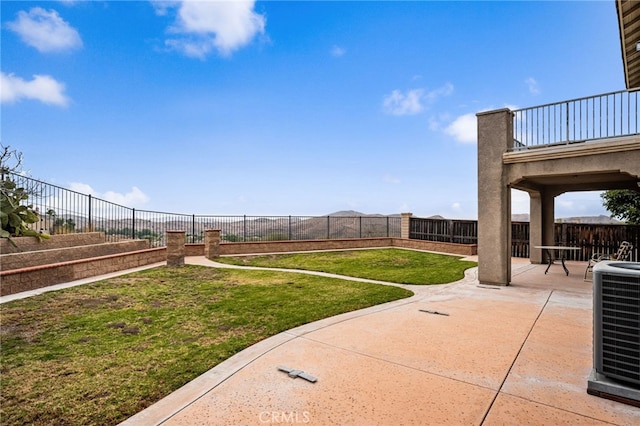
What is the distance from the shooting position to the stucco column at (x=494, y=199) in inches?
332

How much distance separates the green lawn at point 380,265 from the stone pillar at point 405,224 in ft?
13.4

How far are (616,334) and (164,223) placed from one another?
1618 centimetres

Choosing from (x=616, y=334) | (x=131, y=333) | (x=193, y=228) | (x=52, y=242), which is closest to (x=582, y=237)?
(x=616, y=334)

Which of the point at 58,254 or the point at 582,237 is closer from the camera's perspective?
the point at 58,254

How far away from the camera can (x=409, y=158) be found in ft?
67.8

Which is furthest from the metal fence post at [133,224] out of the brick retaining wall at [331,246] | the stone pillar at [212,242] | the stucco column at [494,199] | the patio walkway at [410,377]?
the stucco column at [494,199]

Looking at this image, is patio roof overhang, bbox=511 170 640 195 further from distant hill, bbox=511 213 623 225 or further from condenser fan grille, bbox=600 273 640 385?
condenser fan grille, bbox=600 273 640 385

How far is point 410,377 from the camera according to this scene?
10.7ft

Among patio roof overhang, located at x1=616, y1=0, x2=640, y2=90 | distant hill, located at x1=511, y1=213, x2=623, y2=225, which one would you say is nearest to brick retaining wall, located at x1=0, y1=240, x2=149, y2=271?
patio roof overhang, located at x1=616, y1=0, x2=640, y2=90

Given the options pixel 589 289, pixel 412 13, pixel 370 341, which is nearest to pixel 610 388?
pixel 370 341

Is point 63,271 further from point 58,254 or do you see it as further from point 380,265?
point 380,265

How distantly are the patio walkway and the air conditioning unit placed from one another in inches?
7.1

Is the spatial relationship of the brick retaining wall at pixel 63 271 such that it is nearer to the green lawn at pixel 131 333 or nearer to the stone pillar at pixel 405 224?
the green lawn at pixel 131 333

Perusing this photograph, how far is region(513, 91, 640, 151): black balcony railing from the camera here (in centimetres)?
695
